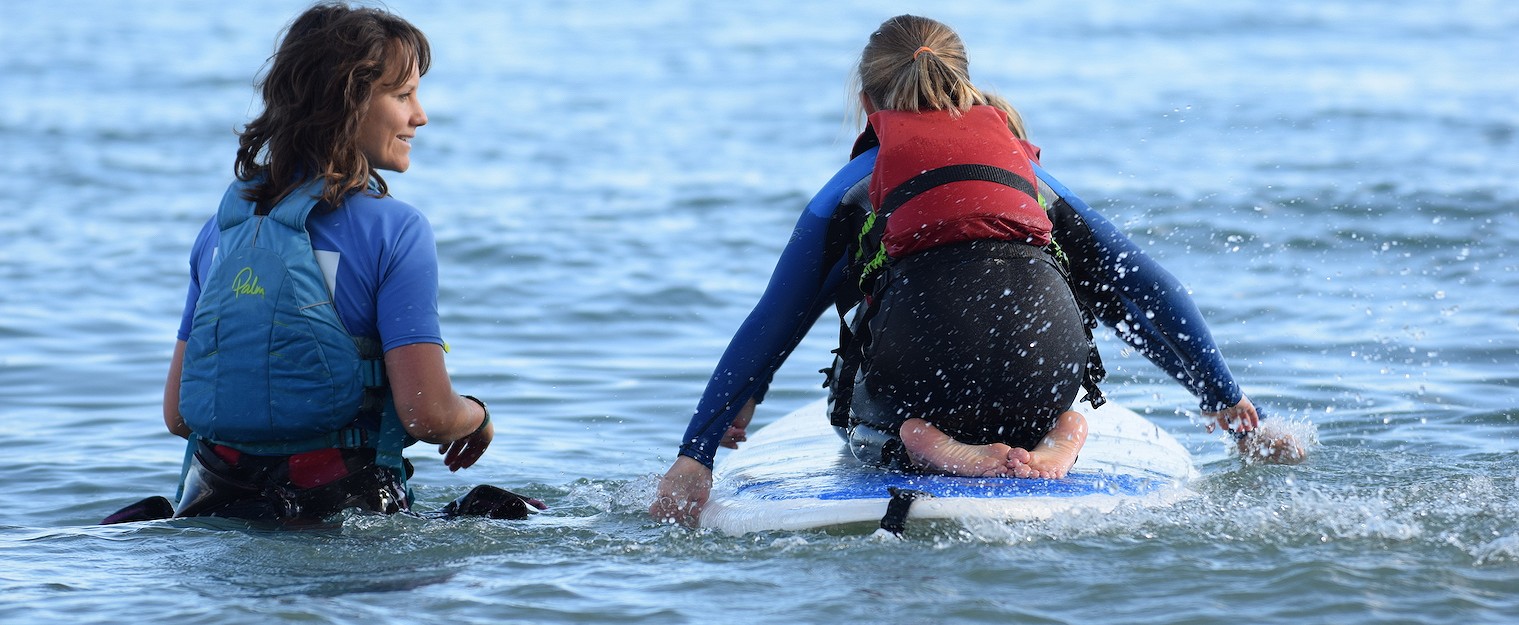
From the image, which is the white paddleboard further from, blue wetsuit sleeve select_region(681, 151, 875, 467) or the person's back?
the person's back

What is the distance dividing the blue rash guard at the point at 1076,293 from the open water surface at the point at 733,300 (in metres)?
0.31

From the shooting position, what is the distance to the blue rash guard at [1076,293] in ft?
13.4

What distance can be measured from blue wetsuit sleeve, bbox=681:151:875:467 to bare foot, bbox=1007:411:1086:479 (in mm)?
643

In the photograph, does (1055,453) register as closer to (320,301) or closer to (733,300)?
(320,301)

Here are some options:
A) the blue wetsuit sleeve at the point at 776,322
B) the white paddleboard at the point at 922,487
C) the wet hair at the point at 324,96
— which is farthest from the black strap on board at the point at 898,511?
the wet hair at the point at 324,96

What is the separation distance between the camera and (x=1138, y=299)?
4340 millimetres

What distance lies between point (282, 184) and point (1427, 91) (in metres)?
14.1

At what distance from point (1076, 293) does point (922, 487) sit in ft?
2.88

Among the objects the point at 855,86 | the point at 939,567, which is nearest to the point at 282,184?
the point at 855,86

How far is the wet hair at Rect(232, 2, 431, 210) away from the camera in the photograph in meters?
3.73

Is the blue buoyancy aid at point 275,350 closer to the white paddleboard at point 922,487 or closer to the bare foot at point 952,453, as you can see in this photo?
the white paddleboard at point 922,487

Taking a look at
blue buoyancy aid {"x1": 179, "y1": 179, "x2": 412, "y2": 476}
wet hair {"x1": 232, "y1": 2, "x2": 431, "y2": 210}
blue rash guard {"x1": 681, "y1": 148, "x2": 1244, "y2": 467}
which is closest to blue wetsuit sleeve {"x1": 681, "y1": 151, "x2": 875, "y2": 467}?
blue rash guard {"x1": 681, "y1": 148, "x2": 1244, "y2": 467}

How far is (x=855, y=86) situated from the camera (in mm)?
4301

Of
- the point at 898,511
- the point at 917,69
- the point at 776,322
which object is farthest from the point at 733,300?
the point at 898,511
